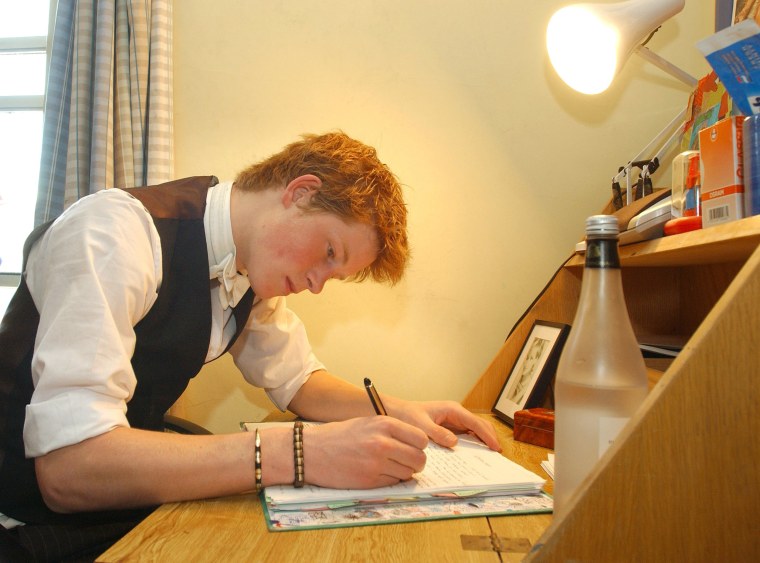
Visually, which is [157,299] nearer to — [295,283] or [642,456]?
[295,283]

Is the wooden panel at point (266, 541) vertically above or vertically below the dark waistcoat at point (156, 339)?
below

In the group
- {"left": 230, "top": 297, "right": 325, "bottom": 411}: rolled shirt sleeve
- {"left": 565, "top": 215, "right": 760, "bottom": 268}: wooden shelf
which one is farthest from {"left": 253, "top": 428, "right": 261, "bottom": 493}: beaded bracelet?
{"left": 565, "top": 215, "right": 760, "bottom": 268}: wooden shelf

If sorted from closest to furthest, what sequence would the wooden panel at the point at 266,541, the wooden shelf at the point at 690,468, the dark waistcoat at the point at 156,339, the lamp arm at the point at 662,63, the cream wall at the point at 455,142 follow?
the wooden shelf at the point at 690,468 → the wooden panel at the point at 266,541 → the dark waistcoat at the point at 156,339 → the lamp arm at the point at 662,63 → the cream wall at the point at 455,142

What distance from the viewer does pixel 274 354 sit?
1.34 m

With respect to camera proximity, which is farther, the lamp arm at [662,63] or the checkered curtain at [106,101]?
the checkered curtain at [106,101]

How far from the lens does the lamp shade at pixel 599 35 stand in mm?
1153

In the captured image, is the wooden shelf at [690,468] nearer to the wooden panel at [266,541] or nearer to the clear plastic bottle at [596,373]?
the clear plastic bottle at [596,373]

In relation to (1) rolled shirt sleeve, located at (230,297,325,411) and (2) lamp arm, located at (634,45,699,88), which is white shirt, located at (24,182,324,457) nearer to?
(1) rolled shirt sleeve, located at (230,297,325,411)

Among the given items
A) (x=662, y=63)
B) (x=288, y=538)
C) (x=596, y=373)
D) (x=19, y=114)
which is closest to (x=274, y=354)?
(x=288, y=538)

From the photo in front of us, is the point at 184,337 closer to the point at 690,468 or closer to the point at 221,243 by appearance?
the point at 221,243

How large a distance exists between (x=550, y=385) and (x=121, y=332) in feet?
2.89

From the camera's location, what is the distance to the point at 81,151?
1740 mm

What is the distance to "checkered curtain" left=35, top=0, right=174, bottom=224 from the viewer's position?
5.53ft

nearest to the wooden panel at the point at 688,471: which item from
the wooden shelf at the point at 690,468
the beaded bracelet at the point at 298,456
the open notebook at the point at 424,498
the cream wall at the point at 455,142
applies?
the wooden shelf at the point at 690,468
